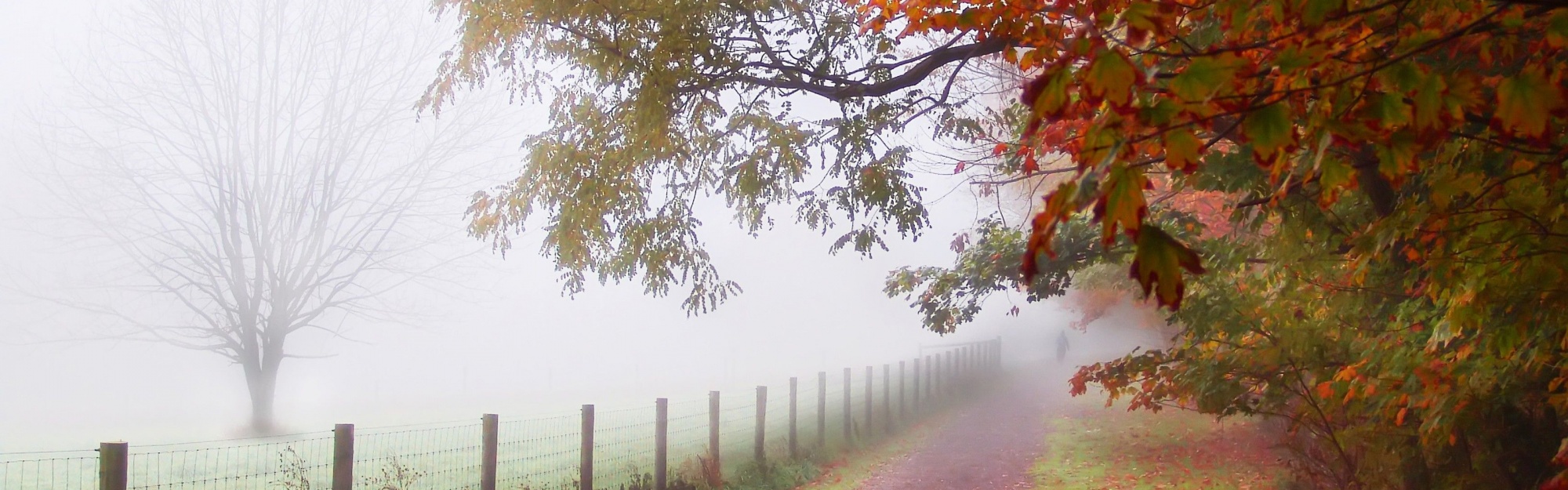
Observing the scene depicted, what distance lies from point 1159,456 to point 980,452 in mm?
2480

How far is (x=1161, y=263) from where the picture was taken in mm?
1445

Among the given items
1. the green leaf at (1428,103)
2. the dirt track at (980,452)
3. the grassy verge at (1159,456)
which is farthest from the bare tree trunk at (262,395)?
the green leaf at (1428,103)

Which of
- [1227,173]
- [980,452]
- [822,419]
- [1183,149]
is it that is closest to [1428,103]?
[1183,149]

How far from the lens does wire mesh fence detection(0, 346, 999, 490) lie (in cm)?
753

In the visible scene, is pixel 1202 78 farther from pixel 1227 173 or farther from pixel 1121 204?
pixel 1227 173

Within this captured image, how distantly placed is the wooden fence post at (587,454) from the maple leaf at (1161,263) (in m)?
7.24

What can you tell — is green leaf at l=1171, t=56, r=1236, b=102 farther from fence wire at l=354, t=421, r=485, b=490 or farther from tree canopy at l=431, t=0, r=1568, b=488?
fence wire at l=354, t=421, r=485, b=490

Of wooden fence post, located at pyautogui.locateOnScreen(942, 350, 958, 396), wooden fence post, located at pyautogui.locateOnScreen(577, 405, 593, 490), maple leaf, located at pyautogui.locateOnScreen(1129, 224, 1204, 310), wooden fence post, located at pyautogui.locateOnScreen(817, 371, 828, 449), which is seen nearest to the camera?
maple leaf, located at pyautogui.locateOnScreen(1129, 224, 1204, 310)

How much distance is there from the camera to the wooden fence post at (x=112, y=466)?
4.92m

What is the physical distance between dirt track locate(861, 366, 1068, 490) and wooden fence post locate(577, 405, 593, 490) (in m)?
3.63

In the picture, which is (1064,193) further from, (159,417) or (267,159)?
(159,417)

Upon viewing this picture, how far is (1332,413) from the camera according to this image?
6785mm

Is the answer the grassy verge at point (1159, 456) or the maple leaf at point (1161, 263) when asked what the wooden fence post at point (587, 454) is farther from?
the maple leaf at point (1161, 263)

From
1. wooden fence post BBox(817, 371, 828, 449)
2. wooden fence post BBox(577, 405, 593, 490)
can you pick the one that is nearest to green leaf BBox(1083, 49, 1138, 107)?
wooden fence post BBox(577, 405, 593, 490)
